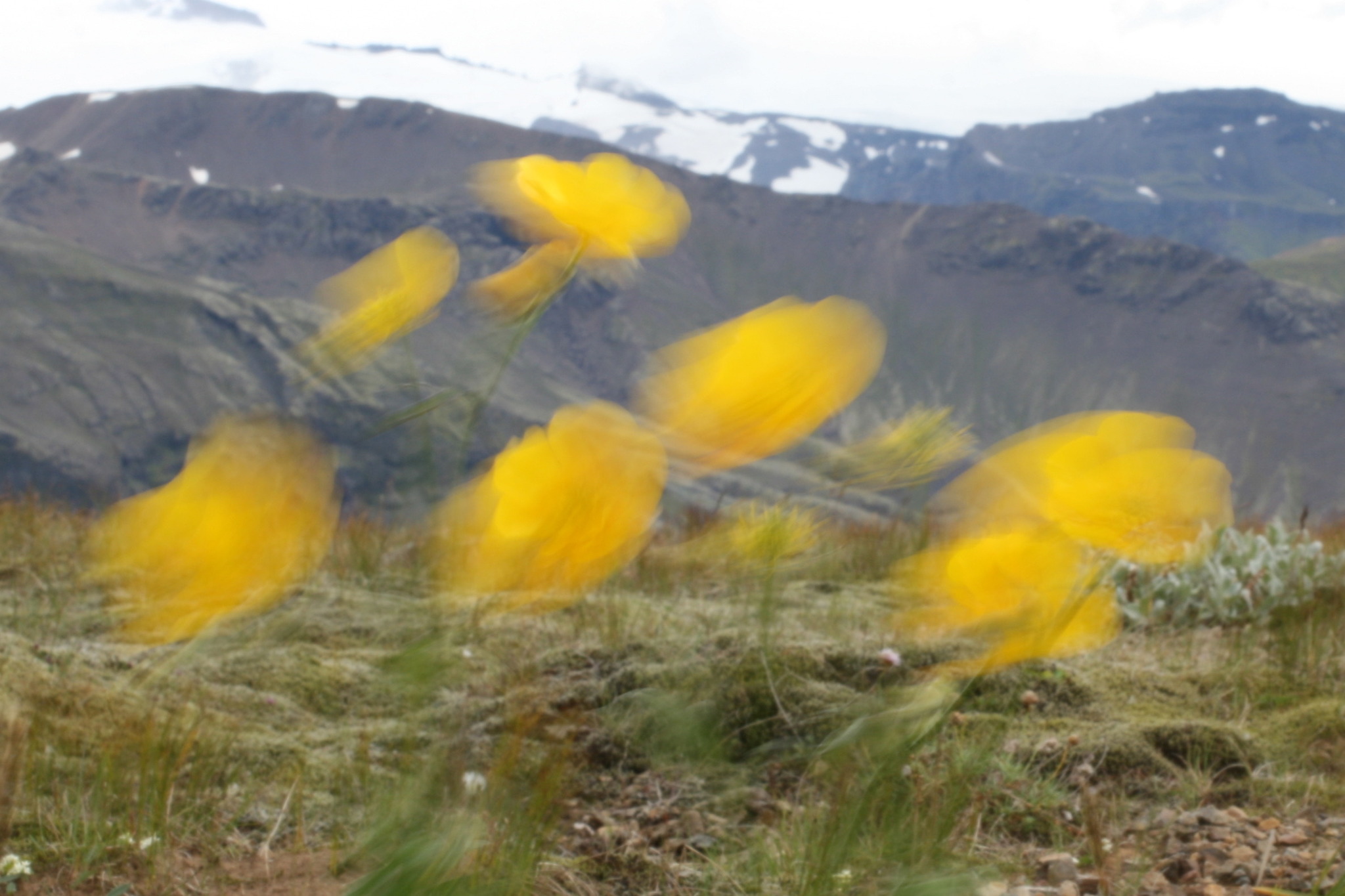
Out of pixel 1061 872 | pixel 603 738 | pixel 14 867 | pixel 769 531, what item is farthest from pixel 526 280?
pixel 603 738

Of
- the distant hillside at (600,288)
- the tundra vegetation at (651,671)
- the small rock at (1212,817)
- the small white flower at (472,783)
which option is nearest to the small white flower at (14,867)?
the tundra vegetation at (651,671)

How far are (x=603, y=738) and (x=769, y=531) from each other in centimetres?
115

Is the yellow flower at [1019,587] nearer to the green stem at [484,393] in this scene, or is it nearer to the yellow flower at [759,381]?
the yellow flower at [759,381]

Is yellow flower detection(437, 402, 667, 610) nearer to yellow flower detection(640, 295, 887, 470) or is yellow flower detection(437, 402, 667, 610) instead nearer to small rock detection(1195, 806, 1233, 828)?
yellow flower detection(640, 295, 887, 470)

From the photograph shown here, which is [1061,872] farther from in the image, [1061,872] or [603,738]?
[603,738]

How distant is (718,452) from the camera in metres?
0.41

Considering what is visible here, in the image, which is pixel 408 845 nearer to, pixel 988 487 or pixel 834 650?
pixel 988 487

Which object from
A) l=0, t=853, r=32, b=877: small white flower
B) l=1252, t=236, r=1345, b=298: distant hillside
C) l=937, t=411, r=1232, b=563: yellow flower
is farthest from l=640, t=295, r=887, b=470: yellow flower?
l=1252, t=236, r=1345, b=298: distant hillside

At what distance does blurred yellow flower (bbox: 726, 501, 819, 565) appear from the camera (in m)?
0.65

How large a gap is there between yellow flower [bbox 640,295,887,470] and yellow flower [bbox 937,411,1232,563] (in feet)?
0.36

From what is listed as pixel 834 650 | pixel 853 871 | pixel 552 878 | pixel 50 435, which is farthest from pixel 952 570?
pixel 50 435

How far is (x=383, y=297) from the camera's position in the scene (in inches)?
19.1

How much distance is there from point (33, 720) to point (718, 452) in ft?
4.56

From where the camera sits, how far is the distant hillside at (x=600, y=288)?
86450 millimetres
